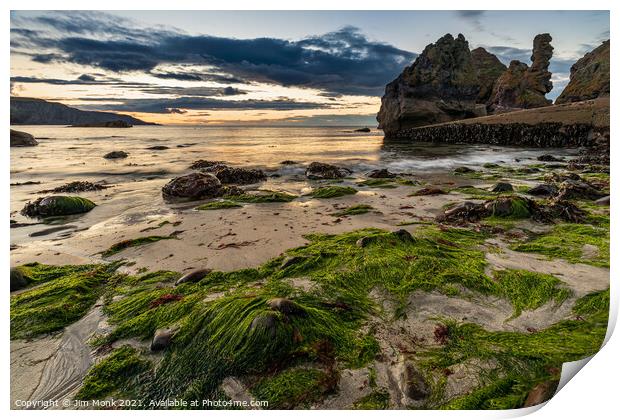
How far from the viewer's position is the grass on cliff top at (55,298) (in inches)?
115

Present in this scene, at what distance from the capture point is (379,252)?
165 inches

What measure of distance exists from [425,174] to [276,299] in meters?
10.6

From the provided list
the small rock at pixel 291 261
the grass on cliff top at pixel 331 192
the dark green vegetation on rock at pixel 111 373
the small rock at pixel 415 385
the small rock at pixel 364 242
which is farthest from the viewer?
the grass on cliff top at pixel 331 192

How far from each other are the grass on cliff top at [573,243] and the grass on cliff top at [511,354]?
4.61 feet

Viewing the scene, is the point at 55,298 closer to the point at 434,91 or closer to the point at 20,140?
the point at 20,140

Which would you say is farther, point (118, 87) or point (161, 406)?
point (118, 87)

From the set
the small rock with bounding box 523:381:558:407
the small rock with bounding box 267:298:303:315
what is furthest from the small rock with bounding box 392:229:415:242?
the small rock with bounding box 523:381:558:407

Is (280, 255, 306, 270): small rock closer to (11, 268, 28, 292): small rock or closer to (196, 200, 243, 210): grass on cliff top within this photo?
(11, 268, 28, 292): small rock

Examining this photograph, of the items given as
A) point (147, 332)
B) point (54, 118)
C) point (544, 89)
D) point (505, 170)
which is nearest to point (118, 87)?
point (147, 332)

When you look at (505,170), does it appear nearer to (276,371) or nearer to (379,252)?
(379,252)

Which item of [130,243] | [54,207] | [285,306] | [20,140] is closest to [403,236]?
[285,306]

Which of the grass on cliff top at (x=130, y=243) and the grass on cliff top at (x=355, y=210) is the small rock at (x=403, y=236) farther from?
the grass on cliff top at (x=130, y=243)

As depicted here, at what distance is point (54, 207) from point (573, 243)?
9.89 m

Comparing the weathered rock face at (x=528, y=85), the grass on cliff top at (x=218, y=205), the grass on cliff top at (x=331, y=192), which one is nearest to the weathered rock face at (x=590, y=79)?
the weathered rock face at (x=528, y=85)
